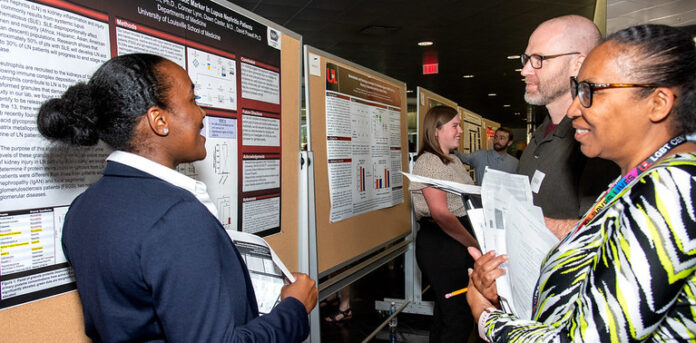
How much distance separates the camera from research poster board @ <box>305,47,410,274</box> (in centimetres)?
204

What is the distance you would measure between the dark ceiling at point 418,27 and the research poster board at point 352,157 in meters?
4.42

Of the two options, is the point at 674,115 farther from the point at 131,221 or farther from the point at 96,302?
the point at 96,302

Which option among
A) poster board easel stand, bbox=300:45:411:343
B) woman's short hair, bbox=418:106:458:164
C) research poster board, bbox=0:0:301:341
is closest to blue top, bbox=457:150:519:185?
woman's short hair, bbox=418:106:458:164

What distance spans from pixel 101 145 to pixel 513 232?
3.57 feet

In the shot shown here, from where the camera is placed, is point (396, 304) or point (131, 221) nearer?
point (131, 221)

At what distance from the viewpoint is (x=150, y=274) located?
707 mm

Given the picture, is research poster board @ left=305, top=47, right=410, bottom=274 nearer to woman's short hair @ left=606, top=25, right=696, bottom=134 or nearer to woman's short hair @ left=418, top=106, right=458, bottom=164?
woman's short hair @ left=418, top=106, right=458, bottom=164

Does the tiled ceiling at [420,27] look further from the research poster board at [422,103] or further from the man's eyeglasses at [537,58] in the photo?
the man's eyeglasses at [537,58]

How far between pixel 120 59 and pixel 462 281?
2.03 m

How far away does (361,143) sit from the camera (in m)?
2.42

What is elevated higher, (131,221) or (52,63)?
(52,63)

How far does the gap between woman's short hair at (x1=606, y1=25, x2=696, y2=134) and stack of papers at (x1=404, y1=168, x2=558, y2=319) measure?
0.36 metres

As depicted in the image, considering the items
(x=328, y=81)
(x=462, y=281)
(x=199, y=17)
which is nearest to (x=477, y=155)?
(x=462, y=281)

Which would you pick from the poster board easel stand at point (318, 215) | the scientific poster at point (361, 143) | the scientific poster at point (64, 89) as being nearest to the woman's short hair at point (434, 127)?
the scientific poster at point (361, 143)
